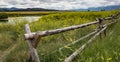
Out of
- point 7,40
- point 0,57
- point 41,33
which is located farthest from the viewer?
point 7,40

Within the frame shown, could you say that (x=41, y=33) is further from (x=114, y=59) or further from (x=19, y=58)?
(x=19, y=58)

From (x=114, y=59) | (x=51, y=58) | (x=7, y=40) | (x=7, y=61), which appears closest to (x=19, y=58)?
(x=7, y=61)

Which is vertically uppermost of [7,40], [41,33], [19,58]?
[41,33]

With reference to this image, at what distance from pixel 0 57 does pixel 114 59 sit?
4.05m

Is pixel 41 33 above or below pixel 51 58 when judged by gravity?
above

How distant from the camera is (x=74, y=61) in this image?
210 inches

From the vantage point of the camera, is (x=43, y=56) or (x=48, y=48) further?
(x=48, y=48)

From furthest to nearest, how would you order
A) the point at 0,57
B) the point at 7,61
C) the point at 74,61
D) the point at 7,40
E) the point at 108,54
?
the point at 7,40 < the point at 0,57 < the point at 7,61 < the point at 108,54 < the point at 74,61

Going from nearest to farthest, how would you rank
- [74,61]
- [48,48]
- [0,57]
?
[74,61], [48,48], [0,57]

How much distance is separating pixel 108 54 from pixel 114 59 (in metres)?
0.16

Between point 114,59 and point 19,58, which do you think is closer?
point 114,59

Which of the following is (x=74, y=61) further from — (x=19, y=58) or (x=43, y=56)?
(x=19, y=58)

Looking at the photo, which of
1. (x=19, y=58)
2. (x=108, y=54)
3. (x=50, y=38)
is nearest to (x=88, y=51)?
(x=108, y=54)

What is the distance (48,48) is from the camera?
6.60 meters
